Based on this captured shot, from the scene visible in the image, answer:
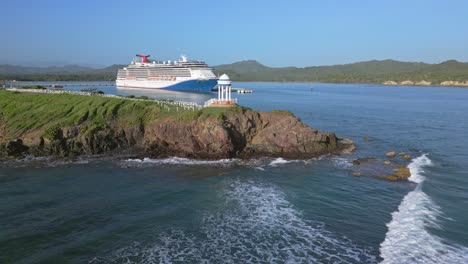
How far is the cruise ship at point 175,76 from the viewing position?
352ft

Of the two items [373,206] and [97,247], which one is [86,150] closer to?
[97,247]

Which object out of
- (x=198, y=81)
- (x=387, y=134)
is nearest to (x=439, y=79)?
(x=198, y=81)

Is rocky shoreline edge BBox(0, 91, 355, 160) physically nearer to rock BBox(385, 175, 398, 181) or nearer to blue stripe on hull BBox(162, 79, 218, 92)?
rock BBox(385, 175, 398, 181)

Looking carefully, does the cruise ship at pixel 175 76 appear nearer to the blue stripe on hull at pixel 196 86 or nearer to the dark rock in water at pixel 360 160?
the blue stripe on hull at pixel 196 86

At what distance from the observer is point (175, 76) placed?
364ft

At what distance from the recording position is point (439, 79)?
19462cm

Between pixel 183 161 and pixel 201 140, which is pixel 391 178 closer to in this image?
pixel 201 140

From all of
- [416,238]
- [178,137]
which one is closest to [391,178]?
[416,238]

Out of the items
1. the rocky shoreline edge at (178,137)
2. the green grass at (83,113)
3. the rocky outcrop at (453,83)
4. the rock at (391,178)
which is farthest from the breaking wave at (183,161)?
the rocky outcrop at (453,83)

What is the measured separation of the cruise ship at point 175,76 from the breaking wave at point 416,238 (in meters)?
88.5

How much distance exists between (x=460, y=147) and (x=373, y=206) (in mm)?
21246

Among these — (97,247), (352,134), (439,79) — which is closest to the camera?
(97,247)

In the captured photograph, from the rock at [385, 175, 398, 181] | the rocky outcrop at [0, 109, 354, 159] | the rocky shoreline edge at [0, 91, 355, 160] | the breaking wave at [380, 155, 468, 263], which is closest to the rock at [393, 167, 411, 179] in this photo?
the rock at [385, 175, 398, 181]

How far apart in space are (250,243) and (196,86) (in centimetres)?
9507
